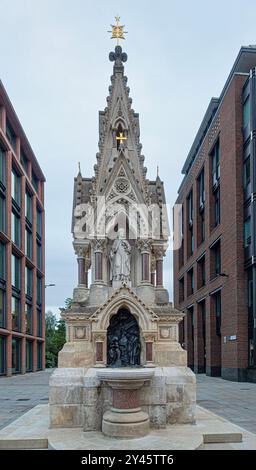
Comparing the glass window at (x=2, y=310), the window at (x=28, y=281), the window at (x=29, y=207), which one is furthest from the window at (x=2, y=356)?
the window at (x=29, y=207)

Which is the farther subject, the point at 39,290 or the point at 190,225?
the point at 39,290

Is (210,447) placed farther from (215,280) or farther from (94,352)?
(215,280)

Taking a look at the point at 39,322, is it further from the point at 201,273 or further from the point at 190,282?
the point at 201,273

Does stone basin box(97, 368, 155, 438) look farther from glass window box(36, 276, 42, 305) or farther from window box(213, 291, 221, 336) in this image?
glass window box(36, 276, 42, 305)

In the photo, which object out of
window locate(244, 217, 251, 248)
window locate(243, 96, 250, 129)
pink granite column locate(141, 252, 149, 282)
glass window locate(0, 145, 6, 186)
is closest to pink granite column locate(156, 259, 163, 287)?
pink granite column locate(141, 252, 149, 282)

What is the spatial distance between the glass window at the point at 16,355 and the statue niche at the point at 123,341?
33174 mm

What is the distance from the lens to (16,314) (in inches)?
1807

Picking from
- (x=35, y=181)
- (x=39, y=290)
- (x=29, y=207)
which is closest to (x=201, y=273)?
(x=29, y=207)

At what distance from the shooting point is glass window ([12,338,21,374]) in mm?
44531

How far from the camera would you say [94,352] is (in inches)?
529

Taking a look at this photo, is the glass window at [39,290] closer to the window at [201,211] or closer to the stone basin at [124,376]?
the window at [201,211]

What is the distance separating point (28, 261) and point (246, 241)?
26.7 m

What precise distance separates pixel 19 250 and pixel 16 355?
33.3ft

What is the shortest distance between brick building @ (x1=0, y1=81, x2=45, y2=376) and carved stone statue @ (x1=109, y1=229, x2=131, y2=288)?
26797mm
